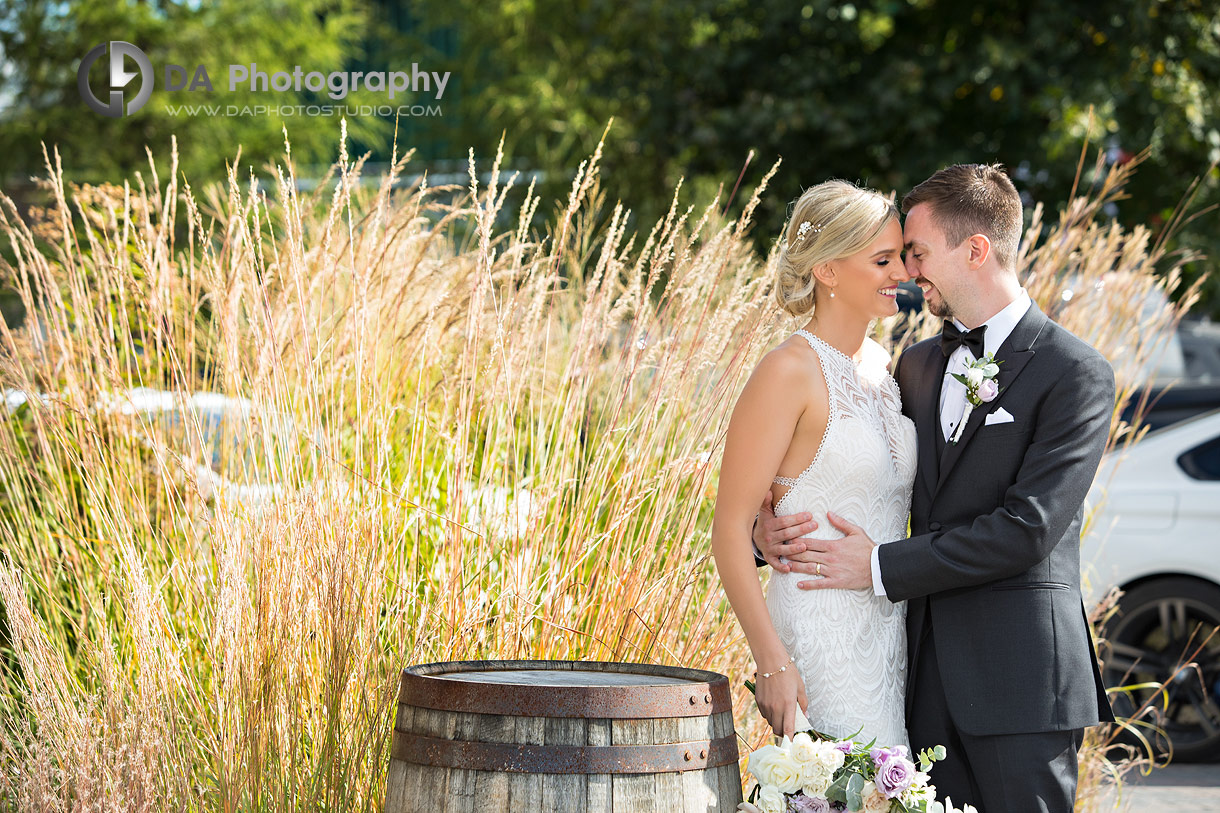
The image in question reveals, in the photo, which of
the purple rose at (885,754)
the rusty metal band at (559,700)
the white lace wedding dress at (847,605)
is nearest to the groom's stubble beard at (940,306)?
the white lace wedding dress at (847,605)

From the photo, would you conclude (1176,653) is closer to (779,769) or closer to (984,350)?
(984,350)

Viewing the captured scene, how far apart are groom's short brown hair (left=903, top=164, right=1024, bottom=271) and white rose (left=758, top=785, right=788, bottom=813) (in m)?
1.17

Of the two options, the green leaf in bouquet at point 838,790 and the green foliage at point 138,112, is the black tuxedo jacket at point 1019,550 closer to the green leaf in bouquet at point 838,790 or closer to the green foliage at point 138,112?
the green leaf in bouquet at point 838,790

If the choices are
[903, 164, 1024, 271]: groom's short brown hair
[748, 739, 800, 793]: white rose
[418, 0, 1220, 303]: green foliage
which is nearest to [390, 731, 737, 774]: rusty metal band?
[748, 739, 800, 793]: white rose

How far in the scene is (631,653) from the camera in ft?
9.53

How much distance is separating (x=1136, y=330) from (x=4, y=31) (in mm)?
13934

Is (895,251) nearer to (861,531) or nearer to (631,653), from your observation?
(861,531)

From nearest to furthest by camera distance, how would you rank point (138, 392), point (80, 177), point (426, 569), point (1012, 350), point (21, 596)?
point (1012, 350)
point (21, 596)
point (426, 569)
point (138, 392)
point (80, 177)

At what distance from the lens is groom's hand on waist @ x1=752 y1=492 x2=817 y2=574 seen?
253 centimetres

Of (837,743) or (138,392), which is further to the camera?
(138,392)

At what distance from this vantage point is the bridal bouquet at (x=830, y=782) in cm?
219

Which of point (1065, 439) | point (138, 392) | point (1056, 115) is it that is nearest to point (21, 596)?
point (138, 392)

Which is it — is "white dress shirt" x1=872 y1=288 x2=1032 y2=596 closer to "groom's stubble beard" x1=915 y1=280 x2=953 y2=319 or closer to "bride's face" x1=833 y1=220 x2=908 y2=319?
"groom's stubble beard" x1=915 y1=280 x2=953 y2=319

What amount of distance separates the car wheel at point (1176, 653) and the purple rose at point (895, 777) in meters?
3.62
